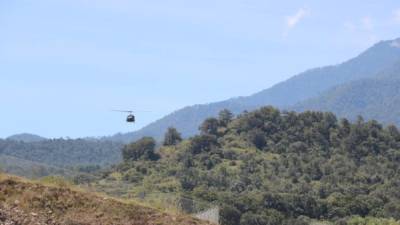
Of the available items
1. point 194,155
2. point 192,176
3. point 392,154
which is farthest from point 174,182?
point 392,154

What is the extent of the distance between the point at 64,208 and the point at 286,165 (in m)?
93.2

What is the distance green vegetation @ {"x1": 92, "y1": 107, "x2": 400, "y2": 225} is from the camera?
7706 centimetres

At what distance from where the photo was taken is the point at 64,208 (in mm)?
16844

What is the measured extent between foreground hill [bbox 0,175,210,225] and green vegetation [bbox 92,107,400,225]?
174 feet

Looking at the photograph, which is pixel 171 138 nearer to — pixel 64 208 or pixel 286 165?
pixel 286 165

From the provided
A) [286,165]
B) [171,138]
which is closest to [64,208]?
[286,165]

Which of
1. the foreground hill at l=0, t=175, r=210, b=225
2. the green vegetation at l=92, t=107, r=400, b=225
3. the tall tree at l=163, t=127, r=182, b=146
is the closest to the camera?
the foreground hill at l=0, t=175, r=210, b=225

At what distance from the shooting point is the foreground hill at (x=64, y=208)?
1606 cm

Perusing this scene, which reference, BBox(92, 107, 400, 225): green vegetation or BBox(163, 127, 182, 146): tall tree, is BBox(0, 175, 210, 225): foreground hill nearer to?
BBox(92, 107, 400, 225): green vegetation

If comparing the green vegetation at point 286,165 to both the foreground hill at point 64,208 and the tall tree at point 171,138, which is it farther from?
the foreground hill at point 64,208

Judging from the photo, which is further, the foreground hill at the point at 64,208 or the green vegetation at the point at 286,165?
the green vegetation at the point at 286,165

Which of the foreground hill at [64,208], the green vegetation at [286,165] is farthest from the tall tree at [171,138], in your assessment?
the foreground hill at [64,208]

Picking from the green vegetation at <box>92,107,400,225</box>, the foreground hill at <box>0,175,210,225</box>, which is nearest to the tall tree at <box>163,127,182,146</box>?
the green vegetation at <box>92,107,400,225</box>

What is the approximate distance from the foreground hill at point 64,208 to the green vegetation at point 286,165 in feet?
174
